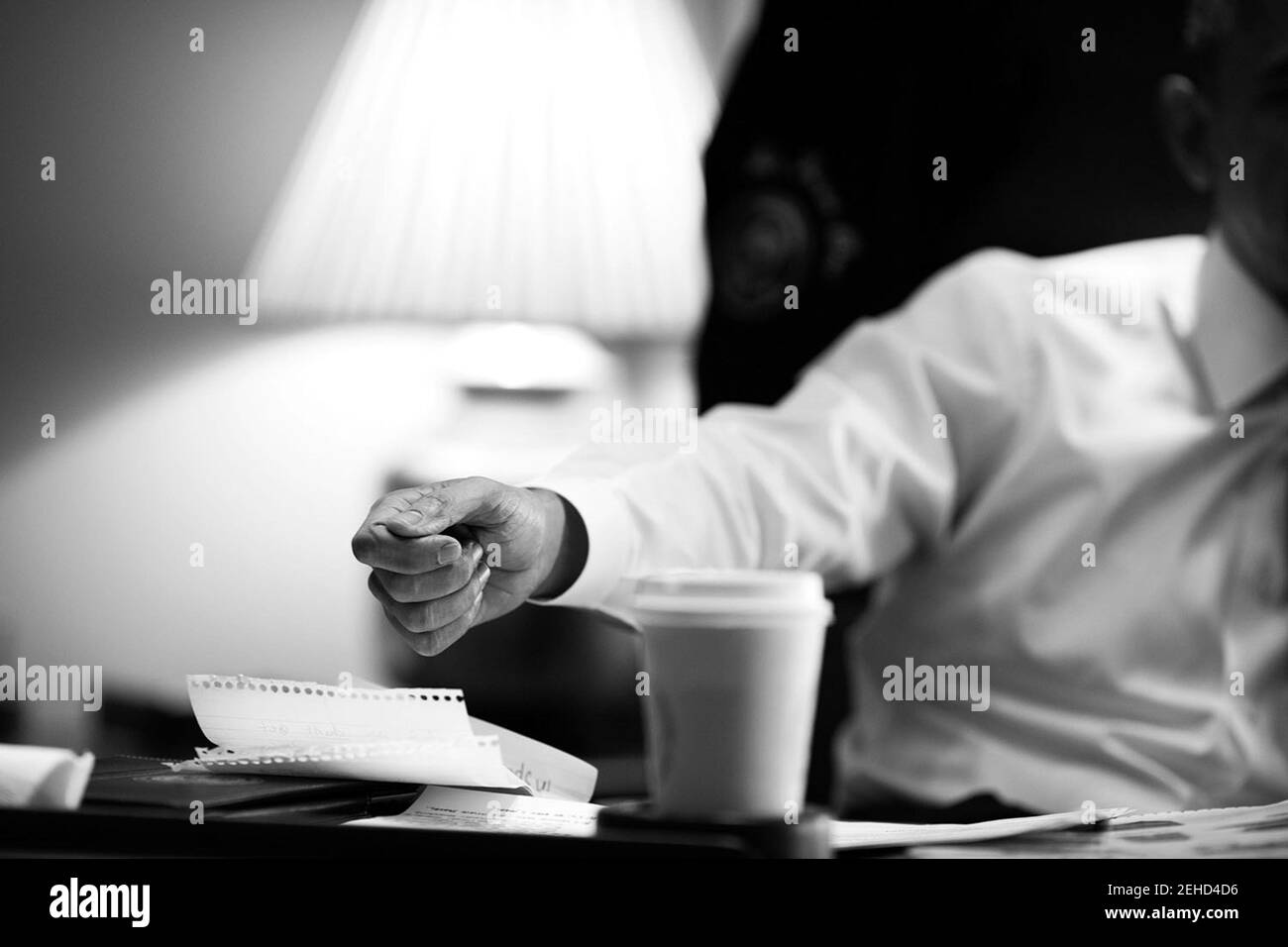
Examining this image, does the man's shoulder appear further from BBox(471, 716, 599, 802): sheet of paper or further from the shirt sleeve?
BBox(471, 716, 599, 802): sheet of paper

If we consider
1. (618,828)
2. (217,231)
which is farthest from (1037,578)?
(217,231)

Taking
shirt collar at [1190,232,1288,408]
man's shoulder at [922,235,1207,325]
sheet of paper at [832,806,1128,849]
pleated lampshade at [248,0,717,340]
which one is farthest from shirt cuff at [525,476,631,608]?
shirt collar at [1190,232,1288,408]

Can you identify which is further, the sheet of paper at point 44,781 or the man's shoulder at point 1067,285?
the man's shoulder at point 1067,285

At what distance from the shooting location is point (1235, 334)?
3.43 feet

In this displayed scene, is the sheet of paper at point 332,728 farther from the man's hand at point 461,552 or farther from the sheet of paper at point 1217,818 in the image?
the sheet of paper at point 1217,818

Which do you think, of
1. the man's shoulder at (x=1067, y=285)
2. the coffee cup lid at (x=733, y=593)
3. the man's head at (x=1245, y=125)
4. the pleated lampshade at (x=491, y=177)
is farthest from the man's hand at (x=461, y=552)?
the man's head at (x=1245, y=125)

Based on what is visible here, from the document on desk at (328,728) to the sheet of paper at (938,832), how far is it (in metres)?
0.14

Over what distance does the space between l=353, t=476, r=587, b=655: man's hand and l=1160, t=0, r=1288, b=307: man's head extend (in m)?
0.72

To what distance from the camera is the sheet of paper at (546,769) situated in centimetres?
56

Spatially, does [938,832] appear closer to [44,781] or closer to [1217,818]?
[1217,818]
